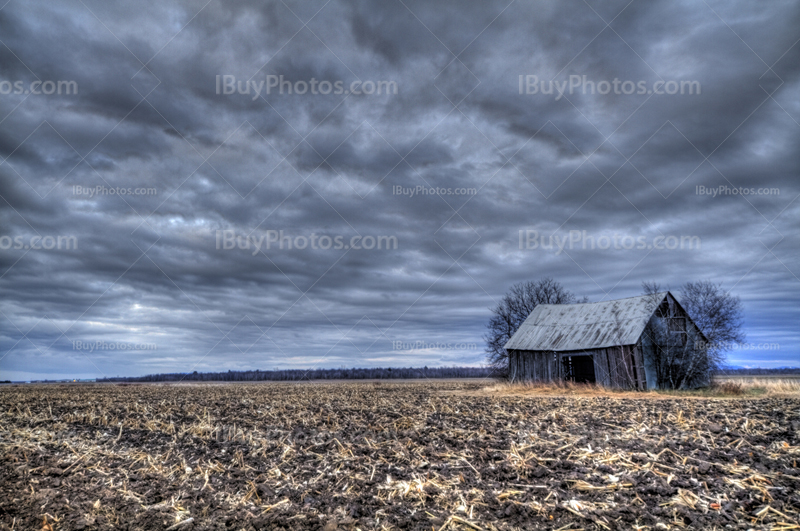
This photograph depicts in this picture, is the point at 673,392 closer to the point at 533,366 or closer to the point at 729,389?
the point at 729,389

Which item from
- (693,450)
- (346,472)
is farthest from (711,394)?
(346,472)

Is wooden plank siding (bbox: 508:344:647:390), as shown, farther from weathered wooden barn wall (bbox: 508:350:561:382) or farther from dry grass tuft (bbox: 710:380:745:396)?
dry grass tuft (bbox: 710:380:745:396)

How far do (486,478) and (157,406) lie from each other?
1809 centimetres

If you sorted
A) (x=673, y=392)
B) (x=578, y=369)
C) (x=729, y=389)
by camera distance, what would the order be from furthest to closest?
(x=578, y=369)
(x=729, y=389)
(x=673, y=392)

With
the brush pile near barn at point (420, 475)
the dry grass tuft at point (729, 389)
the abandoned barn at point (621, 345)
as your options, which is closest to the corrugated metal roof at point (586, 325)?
the abandoned barn at point (621, 345)

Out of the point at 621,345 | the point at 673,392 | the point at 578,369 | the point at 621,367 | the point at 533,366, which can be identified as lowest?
the point at 673,392

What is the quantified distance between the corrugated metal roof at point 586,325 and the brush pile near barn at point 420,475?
21312 millimetres

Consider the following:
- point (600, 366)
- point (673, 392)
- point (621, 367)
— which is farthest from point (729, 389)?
point (600, 366)

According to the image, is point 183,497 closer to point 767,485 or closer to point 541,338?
point 767,485

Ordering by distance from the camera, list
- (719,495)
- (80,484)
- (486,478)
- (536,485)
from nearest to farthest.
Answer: (719,495), (536,485), (486,478), (80,484)

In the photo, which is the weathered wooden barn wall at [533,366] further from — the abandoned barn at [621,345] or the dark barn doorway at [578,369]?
the dark barn doorway at [578,369]

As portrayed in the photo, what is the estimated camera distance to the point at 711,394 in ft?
92.5

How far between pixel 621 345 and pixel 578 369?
10.6 m

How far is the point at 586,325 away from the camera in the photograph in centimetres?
3750
